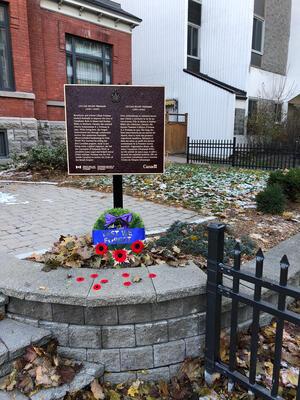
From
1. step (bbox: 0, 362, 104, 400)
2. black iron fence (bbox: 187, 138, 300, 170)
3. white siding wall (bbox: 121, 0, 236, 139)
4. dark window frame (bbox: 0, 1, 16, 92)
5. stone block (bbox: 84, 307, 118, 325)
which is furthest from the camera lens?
white siding wall (bbox: 121, 0, 236, 139)

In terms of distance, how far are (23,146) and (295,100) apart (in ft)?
54.1

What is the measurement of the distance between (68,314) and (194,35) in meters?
19.5

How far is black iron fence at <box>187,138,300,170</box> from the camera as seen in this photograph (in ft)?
40.1

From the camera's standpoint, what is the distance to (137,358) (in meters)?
2.55

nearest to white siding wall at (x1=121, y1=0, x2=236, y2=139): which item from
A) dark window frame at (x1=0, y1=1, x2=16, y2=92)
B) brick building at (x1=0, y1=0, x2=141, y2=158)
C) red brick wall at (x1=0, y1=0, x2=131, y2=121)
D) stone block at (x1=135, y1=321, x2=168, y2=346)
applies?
brick building at (x1=0, y1=0, x2=141, y2=158)

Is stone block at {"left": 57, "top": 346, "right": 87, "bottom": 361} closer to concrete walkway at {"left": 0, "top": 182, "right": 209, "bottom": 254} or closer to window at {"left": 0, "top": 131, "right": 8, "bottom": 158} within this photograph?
concrete walkway at {"left": 0, "top": 182, "right": 209, "bottom": 254}

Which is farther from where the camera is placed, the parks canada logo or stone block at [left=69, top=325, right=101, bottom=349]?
the parks canada logo

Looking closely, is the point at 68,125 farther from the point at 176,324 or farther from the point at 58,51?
the point at 58,51

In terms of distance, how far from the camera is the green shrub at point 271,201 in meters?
5.29

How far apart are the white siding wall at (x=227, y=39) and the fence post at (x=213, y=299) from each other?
1707 centimetres

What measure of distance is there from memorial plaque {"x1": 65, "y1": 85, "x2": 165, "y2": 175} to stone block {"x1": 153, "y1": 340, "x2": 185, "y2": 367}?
1.53m

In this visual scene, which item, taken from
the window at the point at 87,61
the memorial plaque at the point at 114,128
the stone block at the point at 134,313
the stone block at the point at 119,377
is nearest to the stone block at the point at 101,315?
the stone block at the point at 134,313

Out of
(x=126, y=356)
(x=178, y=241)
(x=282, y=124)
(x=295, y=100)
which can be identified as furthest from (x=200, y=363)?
(x=295, y=100)

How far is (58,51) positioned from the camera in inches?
477
